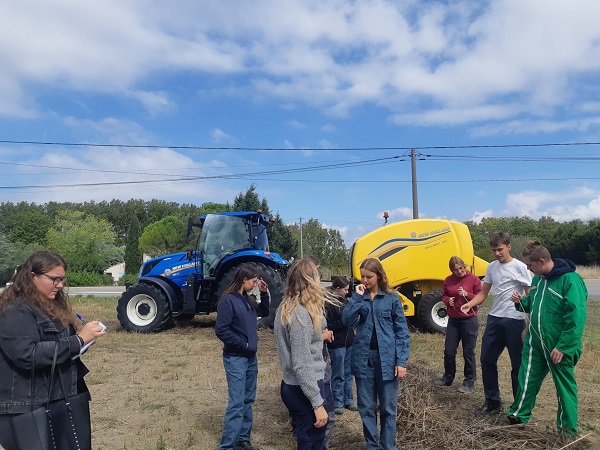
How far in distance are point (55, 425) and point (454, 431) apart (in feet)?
10.2

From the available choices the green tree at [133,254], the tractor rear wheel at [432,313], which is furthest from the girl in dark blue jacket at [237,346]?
the green tree at [133,254]

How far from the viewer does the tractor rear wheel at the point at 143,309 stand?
33.4 ft

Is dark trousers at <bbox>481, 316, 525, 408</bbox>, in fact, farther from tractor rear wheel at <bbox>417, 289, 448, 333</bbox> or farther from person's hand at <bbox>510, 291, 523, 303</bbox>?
tractor rear wheel at <bbox>417, 289, 448, 333</bbox>

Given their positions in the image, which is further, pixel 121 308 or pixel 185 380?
pixel 121 308

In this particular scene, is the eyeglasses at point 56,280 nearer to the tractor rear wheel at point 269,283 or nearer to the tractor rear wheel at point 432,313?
the tractor rear wheel at point 269,283

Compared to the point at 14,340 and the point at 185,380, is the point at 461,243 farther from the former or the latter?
the point at 14,340

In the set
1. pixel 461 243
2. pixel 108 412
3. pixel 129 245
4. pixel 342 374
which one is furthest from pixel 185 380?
pixel 129 245

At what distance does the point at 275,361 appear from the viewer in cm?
762

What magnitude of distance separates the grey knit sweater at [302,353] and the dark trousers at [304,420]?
0.07 m

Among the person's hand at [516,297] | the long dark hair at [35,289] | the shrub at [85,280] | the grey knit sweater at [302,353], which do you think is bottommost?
the grey knit sweater at [302,353]

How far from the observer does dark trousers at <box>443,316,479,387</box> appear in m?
5.96

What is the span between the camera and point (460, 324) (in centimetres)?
609

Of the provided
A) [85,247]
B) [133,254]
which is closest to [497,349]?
[85,247]

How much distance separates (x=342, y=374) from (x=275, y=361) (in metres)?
2.45
